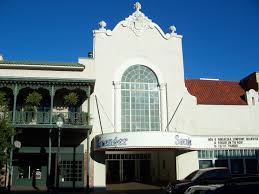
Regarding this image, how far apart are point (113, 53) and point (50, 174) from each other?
30.9 feet

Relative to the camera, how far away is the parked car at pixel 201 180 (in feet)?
56.5

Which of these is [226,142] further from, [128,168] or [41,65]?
[41,65]

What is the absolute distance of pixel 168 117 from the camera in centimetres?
2538

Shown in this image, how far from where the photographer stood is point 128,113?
24.9 metres

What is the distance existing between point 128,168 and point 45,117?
33.0 ft

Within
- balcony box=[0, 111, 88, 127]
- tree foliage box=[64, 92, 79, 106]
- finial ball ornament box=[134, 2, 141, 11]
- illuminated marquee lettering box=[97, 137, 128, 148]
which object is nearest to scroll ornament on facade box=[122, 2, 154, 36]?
finial ball ornament box=[134, 2, 141, 11]

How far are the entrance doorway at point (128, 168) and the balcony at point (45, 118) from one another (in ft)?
23.6

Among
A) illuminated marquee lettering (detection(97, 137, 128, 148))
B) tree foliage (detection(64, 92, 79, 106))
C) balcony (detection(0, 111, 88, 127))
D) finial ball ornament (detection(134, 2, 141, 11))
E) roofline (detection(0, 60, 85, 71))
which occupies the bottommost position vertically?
illuminated marquee lettering (detection(97, 137, 128, 148))

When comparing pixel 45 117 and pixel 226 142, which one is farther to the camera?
pixel 226 142

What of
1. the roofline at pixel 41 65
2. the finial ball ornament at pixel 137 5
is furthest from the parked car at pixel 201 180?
the finial ball ornament at pixel 137 5

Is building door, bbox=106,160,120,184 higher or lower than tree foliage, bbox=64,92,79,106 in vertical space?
lower

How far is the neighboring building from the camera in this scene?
2269 cm

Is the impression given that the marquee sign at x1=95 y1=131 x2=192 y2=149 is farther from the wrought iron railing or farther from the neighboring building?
the wrought iron railing

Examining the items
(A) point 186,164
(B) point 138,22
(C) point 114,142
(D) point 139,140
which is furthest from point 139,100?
(B) point 138,22
